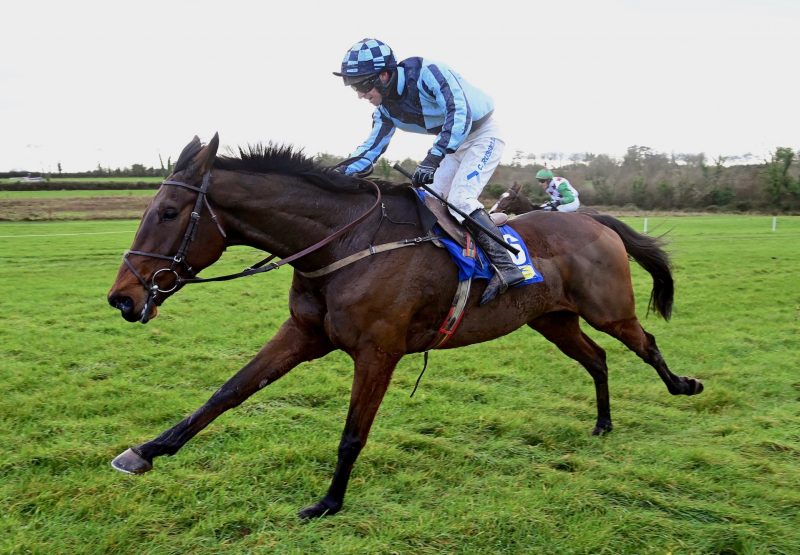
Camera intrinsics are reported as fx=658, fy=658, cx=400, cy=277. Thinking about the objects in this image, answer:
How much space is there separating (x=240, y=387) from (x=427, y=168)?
1814mm

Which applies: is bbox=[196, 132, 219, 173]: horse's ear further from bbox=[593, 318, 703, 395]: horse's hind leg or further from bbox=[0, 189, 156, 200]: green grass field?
bbox=[0, 189, 156, 200]: green grass field

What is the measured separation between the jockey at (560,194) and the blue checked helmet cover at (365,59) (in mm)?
7330

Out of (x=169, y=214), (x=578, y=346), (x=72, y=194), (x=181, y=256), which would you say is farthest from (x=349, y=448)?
(x=72, y=194)

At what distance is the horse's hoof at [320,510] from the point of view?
12.5 feet

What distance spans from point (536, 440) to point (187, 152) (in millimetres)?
3323

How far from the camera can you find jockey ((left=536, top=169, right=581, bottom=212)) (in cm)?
1130

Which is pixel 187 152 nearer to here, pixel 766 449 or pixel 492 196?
pixel 766 449

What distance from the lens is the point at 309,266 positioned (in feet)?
13.4

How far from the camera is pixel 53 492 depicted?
12.8 ft

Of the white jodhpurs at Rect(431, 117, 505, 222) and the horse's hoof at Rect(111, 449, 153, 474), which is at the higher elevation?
the white jodhpurs at Rect(431, 117, 505, 222)

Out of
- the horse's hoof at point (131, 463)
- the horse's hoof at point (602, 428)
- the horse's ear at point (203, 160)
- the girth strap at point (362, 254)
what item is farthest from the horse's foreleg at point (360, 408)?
the horse's hoof at point (602, 428)

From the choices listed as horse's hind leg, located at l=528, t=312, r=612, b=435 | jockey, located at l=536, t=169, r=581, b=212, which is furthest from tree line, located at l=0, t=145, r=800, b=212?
horse's hind leg, located at l=528, t=312, r=612, b=435

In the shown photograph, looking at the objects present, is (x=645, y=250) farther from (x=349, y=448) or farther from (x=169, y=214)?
(x=169, y=214)

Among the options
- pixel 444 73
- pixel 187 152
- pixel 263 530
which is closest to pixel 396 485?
pixel 263 530
